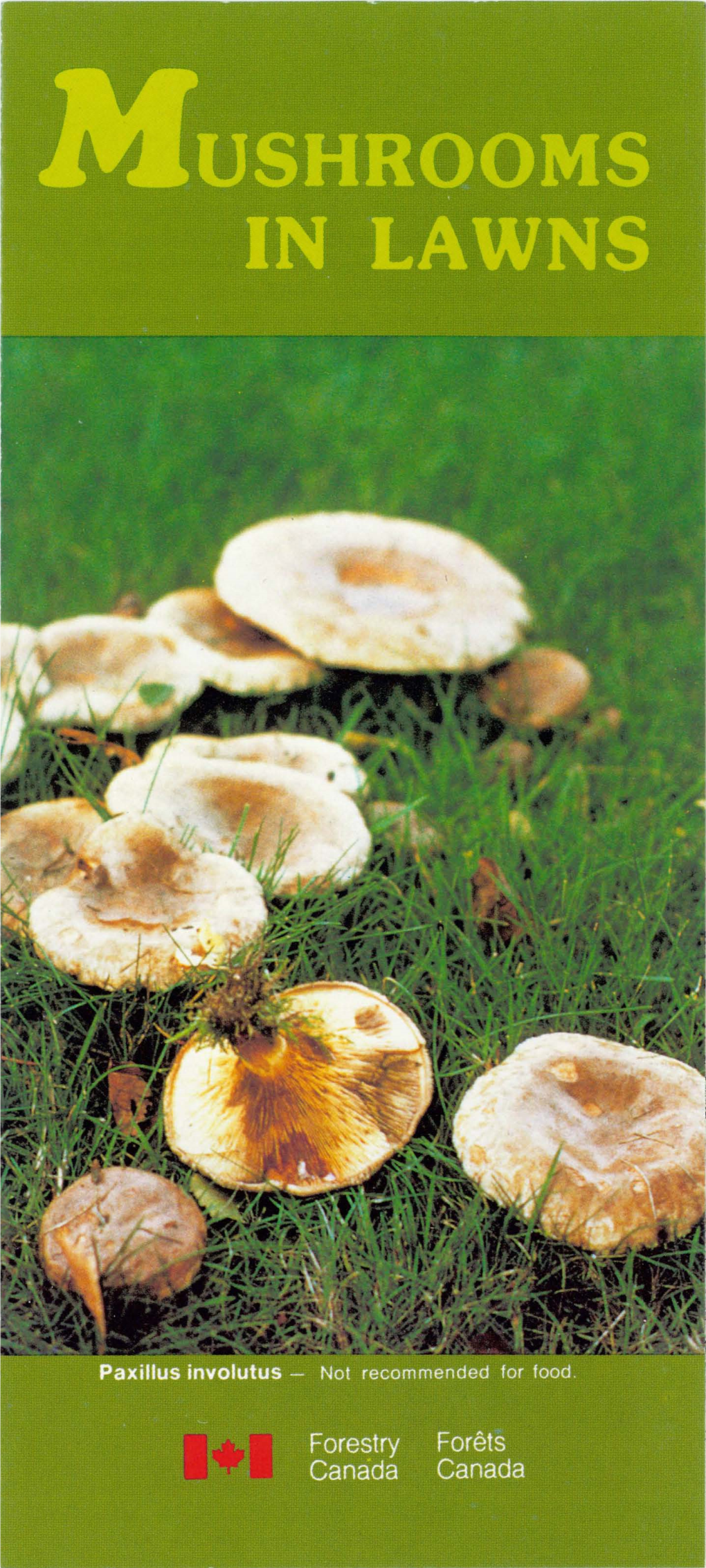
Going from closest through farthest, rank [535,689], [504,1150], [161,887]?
[504,1150] < [161,887] < [535,689]

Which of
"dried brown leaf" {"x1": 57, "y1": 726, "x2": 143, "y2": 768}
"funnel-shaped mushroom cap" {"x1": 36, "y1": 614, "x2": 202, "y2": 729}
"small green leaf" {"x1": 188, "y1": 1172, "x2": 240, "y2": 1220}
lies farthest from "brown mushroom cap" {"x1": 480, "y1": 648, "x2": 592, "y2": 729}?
"small green leaf" {"x1": 188, "y1": 1172, "x2": 240, "y2": 1220}

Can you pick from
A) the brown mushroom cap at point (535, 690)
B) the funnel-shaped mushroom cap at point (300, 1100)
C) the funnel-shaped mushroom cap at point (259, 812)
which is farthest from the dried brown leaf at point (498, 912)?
the brown mushroom cap at point (535, 690)

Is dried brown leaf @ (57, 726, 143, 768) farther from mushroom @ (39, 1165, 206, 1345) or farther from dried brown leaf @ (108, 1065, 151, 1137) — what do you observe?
mushroom @ (39, 1165, 206, 1345)

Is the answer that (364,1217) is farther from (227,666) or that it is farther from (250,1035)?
(227,666)

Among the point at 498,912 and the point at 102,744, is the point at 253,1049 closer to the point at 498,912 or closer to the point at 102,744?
the point at 498,912

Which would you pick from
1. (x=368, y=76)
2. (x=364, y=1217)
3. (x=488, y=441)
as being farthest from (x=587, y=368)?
(x=364, y=1217)

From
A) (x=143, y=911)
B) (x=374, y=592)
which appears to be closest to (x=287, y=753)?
(x=143, y=911)

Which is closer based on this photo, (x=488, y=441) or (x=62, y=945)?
(x=62, y=945)
